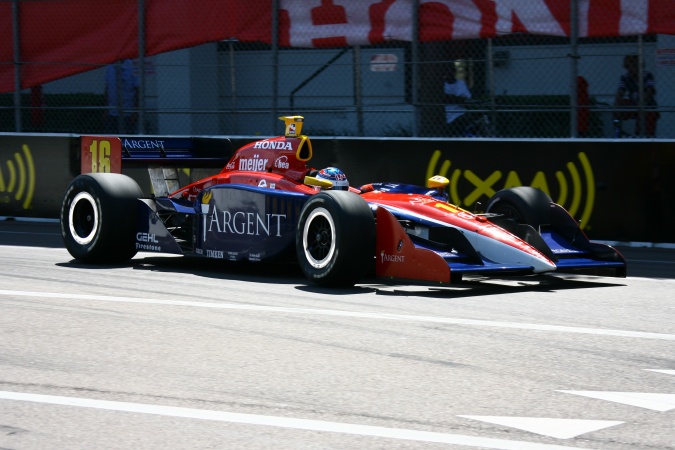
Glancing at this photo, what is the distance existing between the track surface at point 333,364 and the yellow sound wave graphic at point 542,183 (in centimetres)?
316

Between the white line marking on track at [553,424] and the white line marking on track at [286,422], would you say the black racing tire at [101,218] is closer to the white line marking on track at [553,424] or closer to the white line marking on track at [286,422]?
the white line marking on track at [286,422]

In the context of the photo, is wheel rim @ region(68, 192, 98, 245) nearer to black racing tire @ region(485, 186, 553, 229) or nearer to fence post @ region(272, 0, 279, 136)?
black racing tire @ region(485, 186, 553, 229)

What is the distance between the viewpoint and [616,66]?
14508 millimetres

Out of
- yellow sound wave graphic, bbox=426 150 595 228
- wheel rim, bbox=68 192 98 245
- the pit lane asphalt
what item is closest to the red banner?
yellow sound wave graphic, bbox=426 150 595 228

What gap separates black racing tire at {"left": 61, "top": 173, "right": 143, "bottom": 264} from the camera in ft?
32.2

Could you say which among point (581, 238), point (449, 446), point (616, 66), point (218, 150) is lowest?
point (449, 446)

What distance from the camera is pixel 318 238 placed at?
846 cm

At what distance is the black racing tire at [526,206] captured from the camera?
9.17 metres

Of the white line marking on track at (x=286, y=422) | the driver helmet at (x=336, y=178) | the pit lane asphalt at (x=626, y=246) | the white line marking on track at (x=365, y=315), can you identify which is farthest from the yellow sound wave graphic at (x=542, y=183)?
the white line marking on track at (x=286, y=422)

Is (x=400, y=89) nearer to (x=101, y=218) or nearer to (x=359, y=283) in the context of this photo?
(x=101, y=218)

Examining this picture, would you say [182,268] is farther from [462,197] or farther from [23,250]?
[462,197]

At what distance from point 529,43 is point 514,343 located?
29.9ft

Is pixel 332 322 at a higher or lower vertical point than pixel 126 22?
lower

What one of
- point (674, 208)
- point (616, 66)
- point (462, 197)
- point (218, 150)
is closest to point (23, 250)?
point (218, 150)
